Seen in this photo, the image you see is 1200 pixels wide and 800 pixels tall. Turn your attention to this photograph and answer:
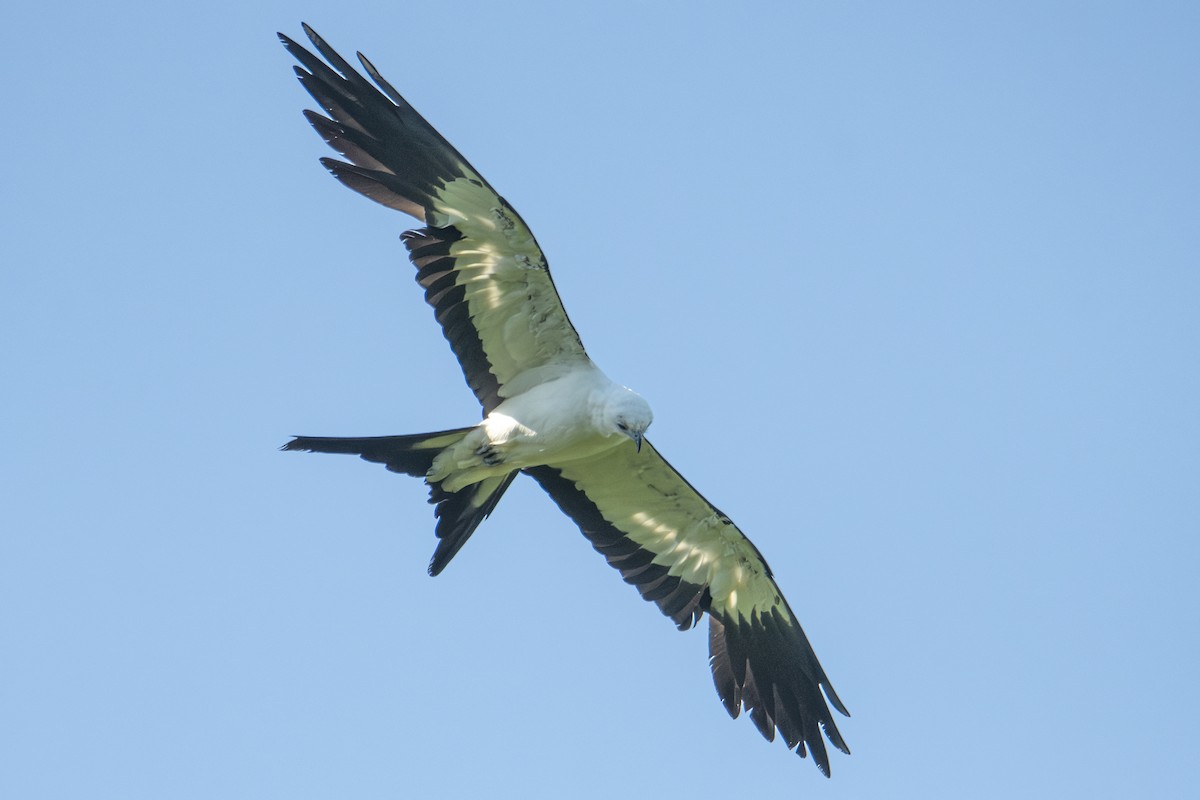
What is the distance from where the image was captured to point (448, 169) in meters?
9.98

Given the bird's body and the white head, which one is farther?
the bird's body

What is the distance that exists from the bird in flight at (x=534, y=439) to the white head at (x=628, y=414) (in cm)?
1

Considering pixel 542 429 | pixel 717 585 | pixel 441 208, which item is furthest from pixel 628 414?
pixel 717 585

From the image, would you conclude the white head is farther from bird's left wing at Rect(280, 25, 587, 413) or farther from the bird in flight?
bird's left wing at Rect(280, 25, 587, 413)

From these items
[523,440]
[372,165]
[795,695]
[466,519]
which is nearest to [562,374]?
[523,440]

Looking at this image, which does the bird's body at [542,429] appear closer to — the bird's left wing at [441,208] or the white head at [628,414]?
the white head at [628,414]

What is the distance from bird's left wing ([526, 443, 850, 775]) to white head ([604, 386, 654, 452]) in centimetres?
114

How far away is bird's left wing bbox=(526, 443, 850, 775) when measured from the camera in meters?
11.3

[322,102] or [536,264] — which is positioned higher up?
[322,102]

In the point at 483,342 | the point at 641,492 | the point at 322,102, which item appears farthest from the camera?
the point at 641,492

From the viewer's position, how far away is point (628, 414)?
10.1 metres

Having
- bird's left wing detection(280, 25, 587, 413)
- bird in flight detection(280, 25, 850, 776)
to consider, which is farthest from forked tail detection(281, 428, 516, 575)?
bird's left wing detection(280, 25, 587, 413)

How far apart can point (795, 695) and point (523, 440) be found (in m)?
3.18

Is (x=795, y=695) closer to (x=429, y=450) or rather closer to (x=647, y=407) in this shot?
(x=647, y=407)
